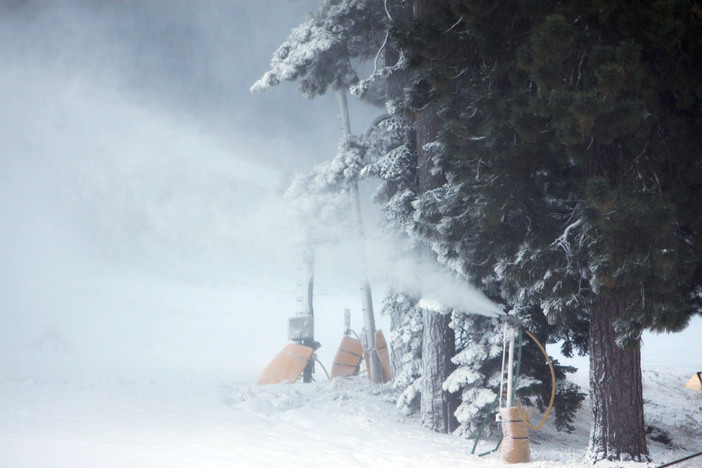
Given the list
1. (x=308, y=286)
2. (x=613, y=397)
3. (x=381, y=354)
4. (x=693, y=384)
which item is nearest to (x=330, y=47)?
(x=308, y=286)

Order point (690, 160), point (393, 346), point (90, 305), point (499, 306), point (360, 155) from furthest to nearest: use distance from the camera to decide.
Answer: point (90, 305)
point (360, 155)
point (393, 346)
point (499, 306)
point (690, 160)

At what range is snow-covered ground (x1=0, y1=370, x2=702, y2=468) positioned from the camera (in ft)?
19.2

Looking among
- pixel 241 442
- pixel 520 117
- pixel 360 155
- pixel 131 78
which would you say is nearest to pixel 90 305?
pixel 131 78

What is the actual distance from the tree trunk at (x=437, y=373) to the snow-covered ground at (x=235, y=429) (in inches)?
13.0

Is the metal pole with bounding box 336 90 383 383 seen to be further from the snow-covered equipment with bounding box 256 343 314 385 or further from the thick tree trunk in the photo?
the thick tree trunk

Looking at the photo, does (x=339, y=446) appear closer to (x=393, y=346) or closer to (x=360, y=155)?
(x=393, y=346)

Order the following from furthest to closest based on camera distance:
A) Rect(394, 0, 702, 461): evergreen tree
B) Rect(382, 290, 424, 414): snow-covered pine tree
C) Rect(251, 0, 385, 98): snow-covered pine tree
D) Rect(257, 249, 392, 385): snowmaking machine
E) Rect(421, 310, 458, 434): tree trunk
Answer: Rect(257, 249, 392, 385): snowmaking machine < Rect(251, 0, 385, 98): snow-covered pine tree < Rect(382, 290, 424, 414): snow-covered pine tree < Rect(421, 310, 458, 434): tree trunk < Rect(394, 0, 702, 461): evergreen tree

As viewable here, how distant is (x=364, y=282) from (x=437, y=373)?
13.2 ft

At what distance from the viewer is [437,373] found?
829 cm

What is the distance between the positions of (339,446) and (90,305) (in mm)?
27158

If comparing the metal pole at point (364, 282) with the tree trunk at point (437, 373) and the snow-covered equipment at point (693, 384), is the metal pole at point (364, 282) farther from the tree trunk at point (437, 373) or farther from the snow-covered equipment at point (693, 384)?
the snow-covered equipment at point (693, 384)

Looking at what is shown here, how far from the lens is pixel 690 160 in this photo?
5.82 metres

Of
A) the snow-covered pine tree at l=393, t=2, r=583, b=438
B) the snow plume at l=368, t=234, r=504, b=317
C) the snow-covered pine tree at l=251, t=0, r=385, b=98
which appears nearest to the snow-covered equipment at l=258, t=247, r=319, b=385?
the snow plume at l=368, t=234, r=504, b=317

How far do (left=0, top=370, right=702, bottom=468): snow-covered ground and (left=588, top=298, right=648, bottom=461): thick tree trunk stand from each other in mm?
402
